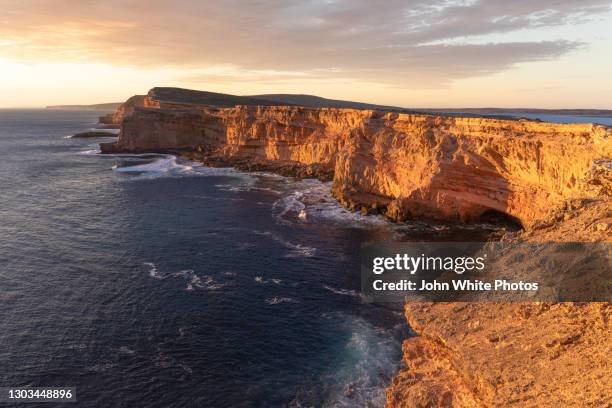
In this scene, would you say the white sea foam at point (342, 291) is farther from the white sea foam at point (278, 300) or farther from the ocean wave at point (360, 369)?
the ocean wave at point (360, 369)

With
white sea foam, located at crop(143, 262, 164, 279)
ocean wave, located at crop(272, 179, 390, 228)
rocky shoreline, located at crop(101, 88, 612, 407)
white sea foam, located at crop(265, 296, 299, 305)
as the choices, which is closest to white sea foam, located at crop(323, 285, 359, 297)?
white sea foam, located at crop(265, 296, 299, 305)

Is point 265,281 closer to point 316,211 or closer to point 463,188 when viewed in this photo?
point 316,211

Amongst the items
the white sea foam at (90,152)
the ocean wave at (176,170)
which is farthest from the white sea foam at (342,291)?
the white sea foam at (90,152)

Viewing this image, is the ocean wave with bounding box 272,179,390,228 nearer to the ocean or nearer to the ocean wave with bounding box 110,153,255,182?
the ocean

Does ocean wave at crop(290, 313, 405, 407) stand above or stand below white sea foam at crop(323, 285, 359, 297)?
below

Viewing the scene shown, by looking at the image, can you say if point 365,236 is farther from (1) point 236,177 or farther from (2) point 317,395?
(1) point 236,177

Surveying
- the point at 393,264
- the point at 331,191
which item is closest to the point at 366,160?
the point at 331,191
